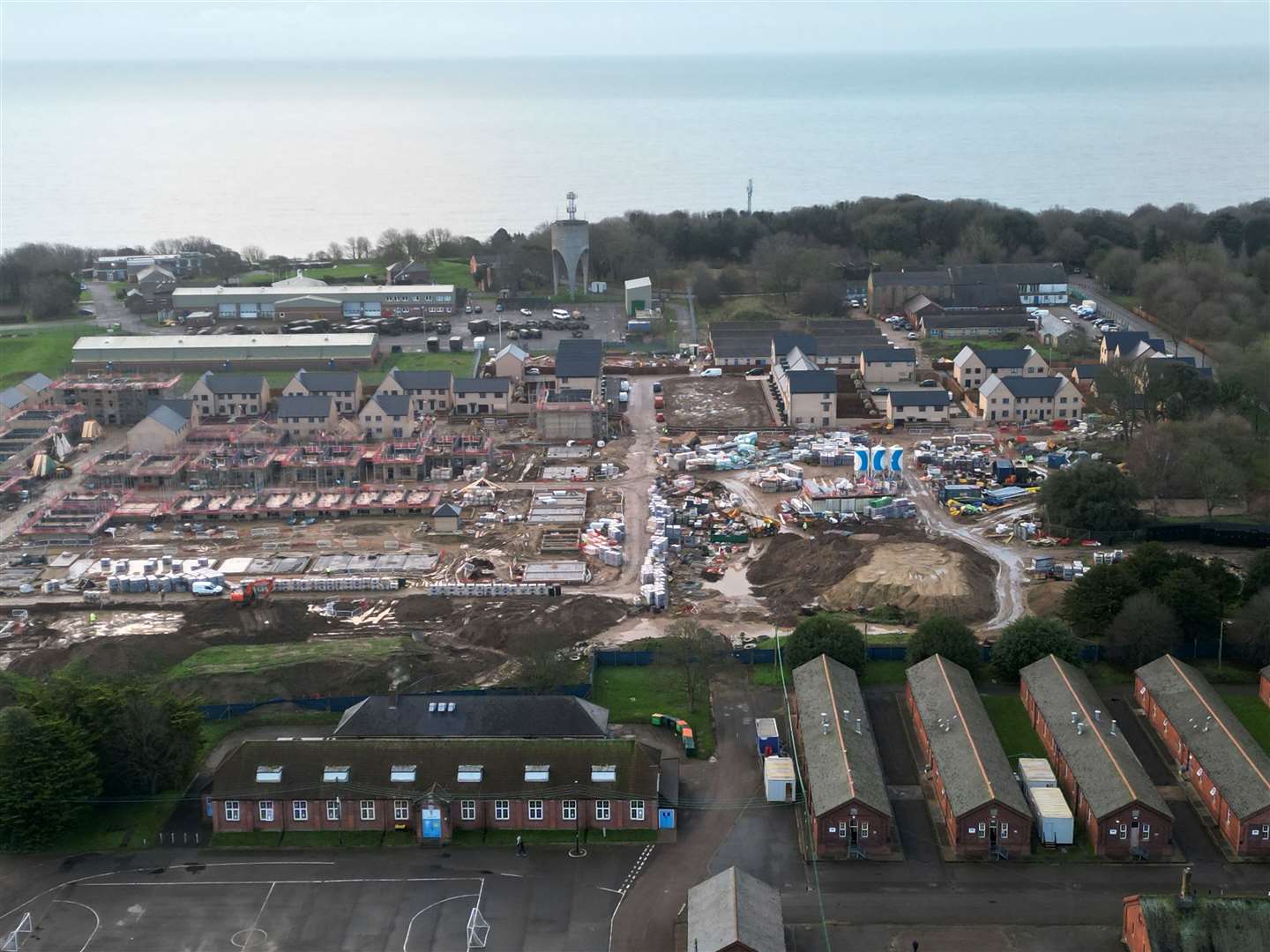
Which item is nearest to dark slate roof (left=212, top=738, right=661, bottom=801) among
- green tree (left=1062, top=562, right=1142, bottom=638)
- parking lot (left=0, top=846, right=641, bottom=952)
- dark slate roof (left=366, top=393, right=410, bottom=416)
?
parking lot (left=0, top=846, right=641, bottom=952)

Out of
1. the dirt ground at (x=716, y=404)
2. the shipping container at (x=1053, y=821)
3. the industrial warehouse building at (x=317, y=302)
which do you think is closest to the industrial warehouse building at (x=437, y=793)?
the shipping container at (x=1053, y=821)

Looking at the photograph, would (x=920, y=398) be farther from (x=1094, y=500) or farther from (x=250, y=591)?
(x=250, y=591)

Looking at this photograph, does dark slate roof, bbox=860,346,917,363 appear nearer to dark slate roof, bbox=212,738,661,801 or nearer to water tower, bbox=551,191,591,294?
water tower, bbox=551,191,591,294

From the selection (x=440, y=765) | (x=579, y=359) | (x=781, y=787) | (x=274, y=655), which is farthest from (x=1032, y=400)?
(x=440, y=765)

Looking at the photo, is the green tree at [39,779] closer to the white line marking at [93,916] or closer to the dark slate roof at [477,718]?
the white line marking at [93,916]

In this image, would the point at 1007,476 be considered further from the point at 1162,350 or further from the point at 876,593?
the point at 1162,350
